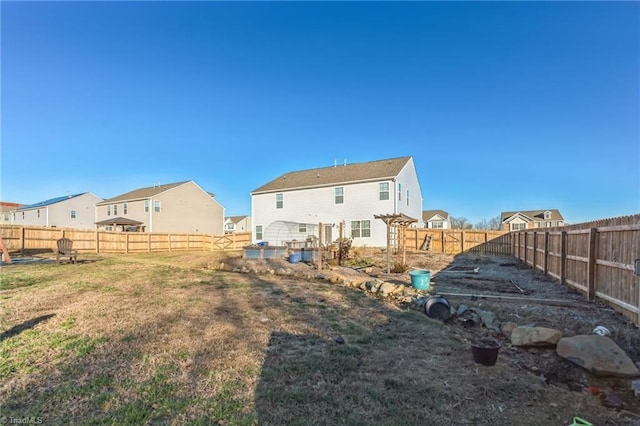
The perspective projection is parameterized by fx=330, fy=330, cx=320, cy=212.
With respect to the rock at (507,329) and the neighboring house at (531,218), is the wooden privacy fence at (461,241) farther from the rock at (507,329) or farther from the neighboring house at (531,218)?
the neighboring house at (531,218)

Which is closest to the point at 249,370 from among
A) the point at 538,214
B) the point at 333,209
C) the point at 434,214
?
the point at 333,209

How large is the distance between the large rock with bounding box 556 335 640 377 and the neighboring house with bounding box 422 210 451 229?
1768 inches

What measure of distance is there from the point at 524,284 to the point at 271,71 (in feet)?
43.3

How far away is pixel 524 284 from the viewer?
9.87m

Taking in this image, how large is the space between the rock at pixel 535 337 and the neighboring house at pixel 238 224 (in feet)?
177

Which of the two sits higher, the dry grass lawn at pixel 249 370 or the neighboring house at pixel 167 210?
the neighboring house at pixel 167 210

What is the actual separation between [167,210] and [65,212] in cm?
1433

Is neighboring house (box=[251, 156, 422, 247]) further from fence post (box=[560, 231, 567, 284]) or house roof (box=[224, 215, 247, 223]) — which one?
house roof (box=[224, 215, 247, 223])

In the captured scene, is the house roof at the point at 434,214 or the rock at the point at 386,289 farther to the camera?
the house roof at the point at 434,214

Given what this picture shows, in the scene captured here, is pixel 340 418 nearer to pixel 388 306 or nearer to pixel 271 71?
pixel 388 306

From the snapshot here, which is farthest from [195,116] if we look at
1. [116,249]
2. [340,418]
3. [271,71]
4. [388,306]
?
[340,418]

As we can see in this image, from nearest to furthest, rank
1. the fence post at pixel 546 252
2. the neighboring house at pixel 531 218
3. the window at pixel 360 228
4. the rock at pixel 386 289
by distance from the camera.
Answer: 1. the rock at pixel 386 289
2. the fence post at pixel 546 252
3. the window at pixel 360 228
4. the neighboring house at pixel 531 218

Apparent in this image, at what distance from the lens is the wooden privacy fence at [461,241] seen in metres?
22.4

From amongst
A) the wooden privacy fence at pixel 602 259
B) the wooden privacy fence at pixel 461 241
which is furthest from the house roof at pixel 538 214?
the wooden privacy fence at pixel 602 259
